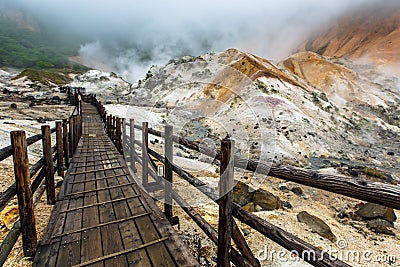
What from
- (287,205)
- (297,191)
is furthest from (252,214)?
(297,191)

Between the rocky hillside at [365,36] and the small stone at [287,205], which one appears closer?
the small stone at [287,205]

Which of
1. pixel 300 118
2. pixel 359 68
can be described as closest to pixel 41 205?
pixel 300 118

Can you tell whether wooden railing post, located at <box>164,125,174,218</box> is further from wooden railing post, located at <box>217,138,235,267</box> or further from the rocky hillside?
the rocky hillside

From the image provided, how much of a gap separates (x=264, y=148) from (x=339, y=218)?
8.05 meters

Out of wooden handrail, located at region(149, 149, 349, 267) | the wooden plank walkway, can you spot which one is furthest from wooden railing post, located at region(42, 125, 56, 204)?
wooden handrail, located at region(149, 149, 349, 267)

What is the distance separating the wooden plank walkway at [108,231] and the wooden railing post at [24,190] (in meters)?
0.14

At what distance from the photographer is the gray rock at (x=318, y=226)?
14.6 feet

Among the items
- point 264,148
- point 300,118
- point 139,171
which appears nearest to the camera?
point 139,171

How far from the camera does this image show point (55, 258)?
245 cm

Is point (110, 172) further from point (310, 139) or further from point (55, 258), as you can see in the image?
point (310, 139)

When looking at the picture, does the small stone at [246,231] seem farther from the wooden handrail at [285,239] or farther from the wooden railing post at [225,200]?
the wooden handrail at [285,239]

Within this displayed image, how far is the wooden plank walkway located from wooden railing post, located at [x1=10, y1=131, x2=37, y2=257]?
0.14 metres

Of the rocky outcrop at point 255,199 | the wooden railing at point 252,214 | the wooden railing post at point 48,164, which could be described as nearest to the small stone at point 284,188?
the rocky outcrop at point 255,199

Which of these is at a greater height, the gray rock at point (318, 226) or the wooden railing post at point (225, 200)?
the wooden railing post at point (225, 200)
